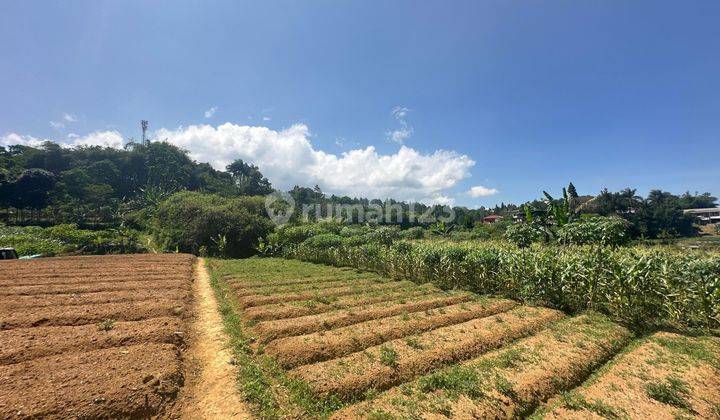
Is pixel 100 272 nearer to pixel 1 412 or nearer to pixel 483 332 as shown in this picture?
pixel 1 412

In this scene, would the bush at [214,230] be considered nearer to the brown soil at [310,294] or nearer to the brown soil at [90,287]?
the brown soil at [90,287]

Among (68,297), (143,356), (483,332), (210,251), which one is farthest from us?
(210,251)

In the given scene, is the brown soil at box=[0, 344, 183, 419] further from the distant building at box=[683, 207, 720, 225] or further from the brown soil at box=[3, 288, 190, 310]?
the distant building at box=[683, 207, 720, 225]

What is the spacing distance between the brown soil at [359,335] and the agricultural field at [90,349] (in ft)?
6.70

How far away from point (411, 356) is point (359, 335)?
5.20 feet

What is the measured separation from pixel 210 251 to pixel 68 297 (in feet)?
70.8

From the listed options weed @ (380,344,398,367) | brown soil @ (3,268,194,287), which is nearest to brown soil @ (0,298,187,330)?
brown soil @ (3,268,194,287)

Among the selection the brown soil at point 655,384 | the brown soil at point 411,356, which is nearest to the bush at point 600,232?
the brown soil at point 655,384

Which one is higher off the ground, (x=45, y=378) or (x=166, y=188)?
(x=166, y=188)

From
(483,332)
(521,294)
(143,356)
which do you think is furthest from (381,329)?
(521,294)

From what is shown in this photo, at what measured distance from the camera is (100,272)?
15.8 meters

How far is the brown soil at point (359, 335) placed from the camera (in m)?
6.72

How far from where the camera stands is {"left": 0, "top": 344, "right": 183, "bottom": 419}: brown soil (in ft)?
14.9

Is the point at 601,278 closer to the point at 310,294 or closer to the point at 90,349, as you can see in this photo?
the point at 310,294
